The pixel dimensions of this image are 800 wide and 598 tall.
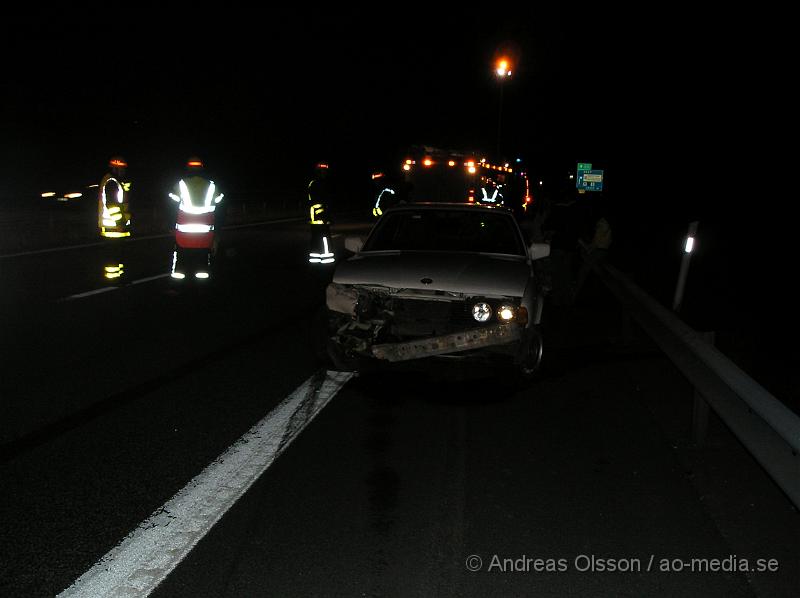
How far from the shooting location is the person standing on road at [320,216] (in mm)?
17922

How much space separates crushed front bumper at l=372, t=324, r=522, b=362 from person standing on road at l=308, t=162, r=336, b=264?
10.1 meters

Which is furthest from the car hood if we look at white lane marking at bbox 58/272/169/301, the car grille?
white lane marking at bbox 58/272/169/301

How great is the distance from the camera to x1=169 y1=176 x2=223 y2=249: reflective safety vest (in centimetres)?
1485

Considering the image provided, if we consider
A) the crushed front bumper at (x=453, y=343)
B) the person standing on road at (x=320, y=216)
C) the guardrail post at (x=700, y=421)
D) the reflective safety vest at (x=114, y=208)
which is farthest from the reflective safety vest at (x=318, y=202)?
the guardrail post at (x=700, y=421)

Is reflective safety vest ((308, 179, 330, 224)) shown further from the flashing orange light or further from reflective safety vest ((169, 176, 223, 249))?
the flashing orange light

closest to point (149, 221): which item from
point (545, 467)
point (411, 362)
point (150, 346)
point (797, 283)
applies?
point (797, 283)

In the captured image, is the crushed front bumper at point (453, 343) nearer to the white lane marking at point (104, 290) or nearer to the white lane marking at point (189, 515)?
the white lane marking at point (189, 515)

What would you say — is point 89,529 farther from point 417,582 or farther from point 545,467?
point 545,467

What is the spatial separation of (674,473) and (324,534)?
7.70 feet

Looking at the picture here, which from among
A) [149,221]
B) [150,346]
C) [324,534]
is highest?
[324,534]

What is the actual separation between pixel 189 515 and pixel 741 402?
9.74 ft

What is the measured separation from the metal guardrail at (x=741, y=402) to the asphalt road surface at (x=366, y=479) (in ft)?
1.57

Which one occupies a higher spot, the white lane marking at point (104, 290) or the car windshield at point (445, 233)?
the car windshield at point (445, 233)

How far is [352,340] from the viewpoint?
804cm
